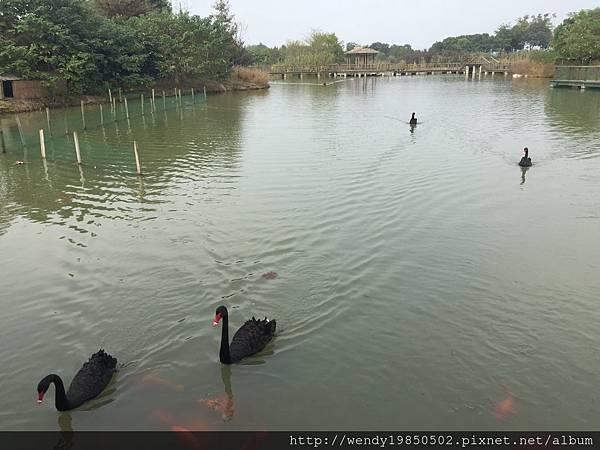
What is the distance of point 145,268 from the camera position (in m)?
11.1

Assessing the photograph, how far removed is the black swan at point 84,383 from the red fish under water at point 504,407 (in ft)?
18.7

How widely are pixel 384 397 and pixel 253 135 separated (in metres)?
23.3

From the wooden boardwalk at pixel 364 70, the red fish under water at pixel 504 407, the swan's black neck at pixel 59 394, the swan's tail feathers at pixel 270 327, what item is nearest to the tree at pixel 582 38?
the wooden boardwalk at pixel 364 70

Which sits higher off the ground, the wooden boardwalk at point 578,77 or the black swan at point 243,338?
the wooden boardwalk at point 578,77

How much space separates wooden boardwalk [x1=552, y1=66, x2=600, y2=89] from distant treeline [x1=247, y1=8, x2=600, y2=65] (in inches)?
227

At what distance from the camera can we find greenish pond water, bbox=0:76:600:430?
23.4 feet

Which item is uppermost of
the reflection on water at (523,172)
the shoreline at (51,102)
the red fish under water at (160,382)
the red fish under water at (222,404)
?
the shoreline at (51,102)

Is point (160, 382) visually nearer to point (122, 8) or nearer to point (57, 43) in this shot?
point (57, 43)

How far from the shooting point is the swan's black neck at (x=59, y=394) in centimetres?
661

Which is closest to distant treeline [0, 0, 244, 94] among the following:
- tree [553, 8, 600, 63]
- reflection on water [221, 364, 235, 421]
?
reflection on water [221, 364, 235, 421]

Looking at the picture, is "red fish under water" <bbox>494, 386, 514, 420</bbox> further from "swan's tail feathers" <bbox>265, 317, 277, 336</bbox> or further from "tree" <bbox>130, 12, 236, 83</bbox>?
"tree" <bbox>130, 12, 236, 83</bbox>

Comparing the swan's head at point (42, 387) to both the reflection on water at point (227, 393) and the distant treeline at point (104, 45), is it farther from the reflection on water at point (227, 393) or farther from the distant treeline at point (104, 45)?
the distant treeline at point (104, 45)
